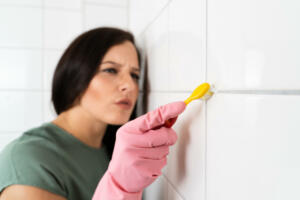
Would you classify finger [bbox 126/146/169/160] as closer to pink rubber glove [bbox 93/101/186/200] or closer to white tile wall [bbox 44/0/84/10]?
pink rubber glove [bbox 93/101/186/200]

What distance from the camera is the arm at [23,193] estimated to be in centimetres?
51

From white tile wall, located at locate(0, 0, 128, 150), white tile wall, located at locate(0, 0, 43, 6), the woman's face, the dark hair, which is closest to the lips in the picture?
the woman's face

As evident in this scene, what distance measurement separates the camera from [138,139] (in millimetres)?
421

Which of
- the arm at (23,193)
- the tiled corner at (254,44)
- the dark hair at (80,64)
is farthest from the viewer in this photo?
the dark hair at (80,64)

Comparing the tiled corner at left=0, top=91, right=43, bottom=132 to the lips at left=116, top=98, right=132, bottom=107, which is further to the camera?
the tiled corner at left=0, top=91, right=43, bottom=132

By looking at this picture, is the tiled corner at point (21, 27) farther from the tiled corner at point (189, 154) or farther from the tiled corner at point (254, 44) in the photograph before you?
the tiled corner at point (254, 44)

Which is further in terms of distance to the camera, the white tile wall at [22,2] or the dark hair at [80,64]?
the white tile wall at [22,2]

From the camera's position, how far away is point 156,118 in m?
0.40

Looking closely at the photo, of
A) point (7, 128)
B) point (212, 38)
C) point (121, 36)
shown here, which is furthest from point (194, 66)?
point (7, 128)

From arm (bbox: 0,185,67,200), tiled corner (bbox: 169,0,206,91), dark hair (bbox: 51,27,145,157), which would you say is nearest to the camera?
tiled corner (bbox: 169,0,206,91)

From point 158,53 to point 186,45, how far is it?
218mm

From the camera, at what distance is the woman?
43 centimetres

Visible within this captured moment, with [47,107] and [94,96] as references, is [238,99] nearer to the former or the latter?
[94,96]

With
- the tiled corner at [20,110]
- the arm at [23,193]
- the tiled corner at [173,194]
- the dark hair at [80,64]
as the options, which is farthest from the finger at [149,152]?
the tiled corner at [20,110]
